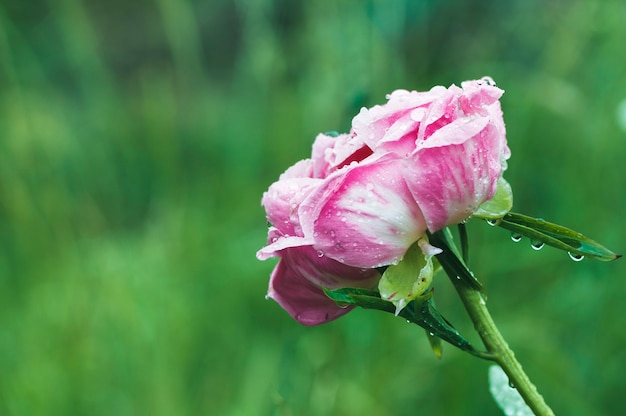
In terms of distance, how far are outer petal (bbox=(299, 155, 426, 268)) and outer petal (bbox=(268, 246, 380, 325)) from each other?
0.02m

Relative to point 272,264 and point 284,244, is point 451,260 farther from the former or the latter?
point 272,264

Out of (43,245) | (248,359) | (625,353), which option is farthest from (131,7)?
(625,353)

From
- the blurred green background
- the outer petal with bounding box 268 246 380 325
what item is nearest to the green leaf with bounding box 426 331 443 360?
the outer petal with bounding box 268 246 380 325

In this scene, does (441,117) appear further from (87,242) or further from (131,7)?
(131,7)

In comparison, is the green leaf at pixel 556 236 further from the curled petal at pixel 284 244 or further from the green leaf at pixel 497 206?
the curled petal at pixel 284 244

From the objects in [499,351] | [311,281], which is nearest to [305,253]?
[311,281]

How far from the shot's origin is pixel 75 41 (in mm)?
1888

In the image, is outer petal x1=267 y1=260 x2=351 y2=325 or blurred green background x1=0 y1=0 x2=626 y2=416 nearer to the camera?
outer petal x1=267 y1=260 x2=351 y2=325

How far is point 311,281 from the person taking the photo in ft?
1.64

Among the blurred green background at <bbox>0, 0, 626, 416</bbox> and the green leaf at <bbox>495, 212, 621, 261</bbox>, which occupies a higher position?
the green leaf at <bbox>495, 212, 621, 261</bbox>

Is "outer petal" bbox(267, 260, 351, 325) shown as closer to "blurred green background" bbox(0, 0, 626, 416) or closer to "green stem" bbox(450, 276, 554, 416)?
"green stem" bbox(450, 276, 554, 416)

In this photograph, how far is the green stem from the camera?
44cm

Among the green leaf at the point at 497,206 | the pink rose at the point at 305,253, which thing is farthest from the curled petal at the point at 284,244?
the green leaf at the point at 497,206

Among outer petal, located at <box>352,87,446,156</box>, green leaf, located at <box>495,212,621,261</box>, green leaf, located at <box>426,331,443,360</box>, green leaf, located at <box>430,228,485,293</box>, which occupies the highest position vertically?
outer petal, located at <box>352,87,446,156</box>
